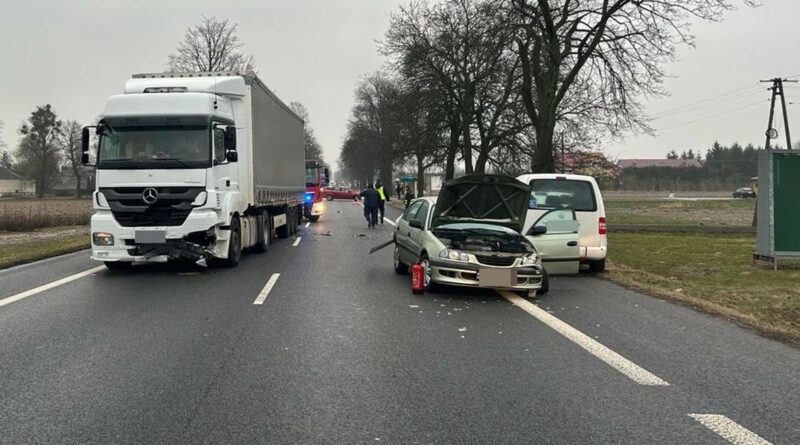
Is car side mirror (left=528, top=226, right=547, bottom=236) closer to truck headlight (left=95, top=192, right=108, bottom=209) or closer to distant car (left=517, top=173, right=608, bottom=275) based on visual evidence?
distant car (left=517, top=173, right=608, bottom=275)

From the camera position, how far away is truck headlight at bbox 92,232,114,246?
10.5m

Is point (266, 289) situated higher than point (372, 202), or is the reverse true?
point (372, 202)

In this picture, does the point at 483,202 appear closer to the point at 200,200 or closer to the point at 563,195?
the point at 563,195

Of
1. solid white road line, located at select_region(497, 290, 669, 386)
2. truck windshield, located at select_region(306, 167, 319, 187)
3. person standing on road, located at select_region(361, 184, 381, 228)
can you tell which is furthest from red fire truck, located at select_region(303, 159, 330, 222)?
solid white road line, located at select_region(497, 290, 669, 386)

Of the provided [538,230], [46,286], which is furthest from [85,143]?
[538,230]

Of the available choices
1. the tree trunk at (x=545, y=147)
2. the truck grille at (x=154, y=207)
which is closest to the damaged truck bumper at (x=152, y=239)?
the truck grille at (x=154, y=207)

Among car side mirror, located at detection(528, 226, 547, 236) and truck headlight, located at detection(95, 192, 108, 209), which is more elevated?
truck headlight, located at detection(95, 192, 108, 209)

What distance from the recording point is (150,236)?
1038 cm

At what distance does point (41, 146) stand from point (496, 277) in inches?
3199

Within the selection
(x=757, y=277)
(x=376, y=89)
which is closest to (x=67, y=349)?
(x=757, y=277)

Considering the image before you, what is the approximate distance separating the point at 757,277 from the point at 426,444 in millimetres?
9918

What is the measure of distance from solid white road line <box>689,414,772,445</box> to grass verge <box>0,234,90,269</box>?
12883mm

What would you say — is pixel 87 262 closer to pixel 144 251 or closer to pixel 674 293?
pixel 144 251

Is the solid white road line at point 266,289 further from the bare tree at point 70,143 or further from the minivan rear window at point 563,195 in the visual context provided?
the bare tree at point 70,143
